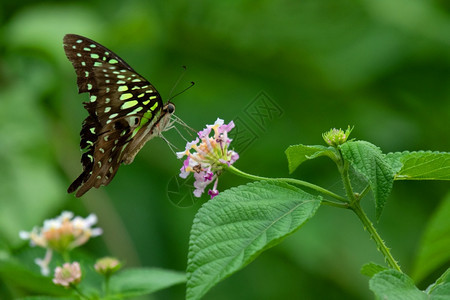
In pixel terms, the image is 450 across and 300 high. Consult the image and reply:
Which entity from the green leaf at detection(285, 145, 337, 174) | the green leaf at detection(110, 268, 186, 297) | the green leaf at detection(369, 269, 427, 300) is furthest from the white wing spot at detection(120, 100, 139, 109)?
the green leaf at detection(369, 269, 427, 300)

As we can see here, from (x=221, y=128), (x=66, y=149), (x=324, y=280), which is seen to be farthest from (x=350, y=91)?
(x=221, y=128)

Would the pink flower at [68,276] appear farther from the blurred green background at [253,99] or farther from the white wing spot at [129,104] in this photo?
the blurred green background at [253,99]

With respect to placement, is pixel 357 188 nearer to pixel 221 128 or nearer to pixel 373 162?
pixel 373 162

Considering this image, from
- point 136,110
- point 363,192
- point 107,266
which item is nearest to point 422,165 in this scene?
point 363,192

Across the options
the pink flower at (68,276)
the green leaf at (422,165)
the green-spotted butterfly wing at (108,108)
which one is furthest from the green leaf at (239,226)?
the green-spotted butterfly wing at (108,108)

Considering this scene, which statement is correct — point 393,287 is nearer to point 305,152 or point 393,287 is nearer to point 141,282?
point 305,152

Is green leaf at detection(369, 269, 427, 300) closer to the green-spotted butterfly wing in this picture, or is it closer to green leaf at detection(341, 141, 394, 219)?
green leaf at detection(341, 141, 394, 219)
